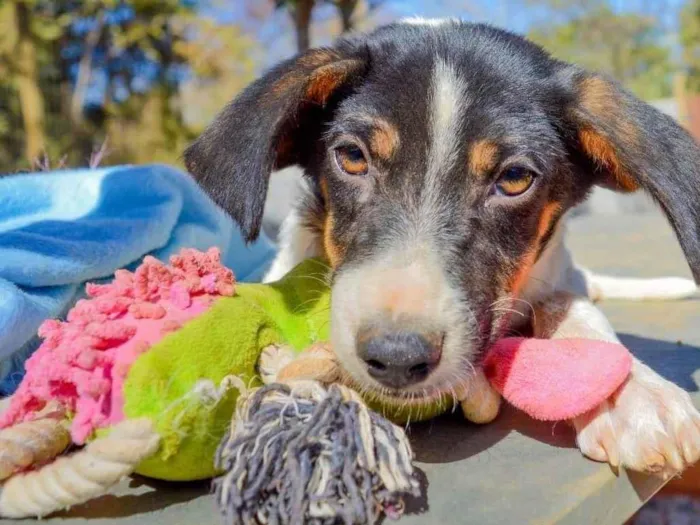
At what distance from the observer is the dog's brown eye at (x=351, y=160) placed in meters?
2.27

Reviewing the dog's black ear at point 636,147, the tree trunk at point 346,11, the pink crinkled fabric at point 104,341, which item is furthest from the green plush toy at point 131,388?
the tree trunk at point 346,11

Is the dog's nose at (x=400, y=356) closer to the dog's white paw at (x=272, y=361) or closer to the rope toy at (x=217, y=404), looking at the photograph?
the rope toy at (x=217, y=404)

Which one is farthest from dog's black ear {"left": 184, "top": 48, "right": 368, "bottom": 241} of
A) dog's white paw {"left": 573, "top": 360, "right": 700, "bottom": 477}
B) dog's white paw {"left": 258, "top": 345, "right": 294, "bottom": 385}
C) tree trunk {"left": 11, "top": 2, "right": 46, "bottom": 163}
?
tree trunk {"left": 11, "top": 2, "right": 46, "bottom": 163}

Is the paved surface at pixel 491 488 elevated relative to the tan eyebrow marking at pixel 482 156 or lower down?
lower down

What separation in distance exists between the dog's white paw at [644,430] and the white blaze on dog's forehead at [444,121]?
2.43ft

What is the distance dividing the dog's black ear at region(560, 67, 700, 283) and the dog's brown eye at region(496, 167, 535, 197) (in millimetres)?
246

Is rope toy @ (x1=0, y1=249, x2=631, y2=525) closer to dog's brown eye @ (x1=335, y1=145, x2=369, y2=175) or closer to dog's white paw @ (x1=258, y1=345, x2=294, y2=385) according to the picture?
dog's white paw @ (x1=258, y1=345, x2=294, y2=385)

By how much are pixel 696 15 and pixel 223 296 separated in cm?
2169

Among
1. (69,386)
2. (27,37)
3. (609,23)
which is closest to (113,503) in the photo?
(69,386)

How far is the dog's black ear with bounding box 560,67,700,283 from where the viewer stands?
2.03m

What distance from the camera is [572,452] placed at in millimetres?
1883

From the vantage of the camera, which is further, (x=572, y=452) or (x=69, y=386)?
(x=572, y=452)

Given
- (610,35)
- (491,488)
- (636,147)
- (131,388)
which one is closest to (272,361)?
(131,388)

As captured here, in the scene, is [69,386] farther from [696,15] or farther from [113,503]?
[696,15]
